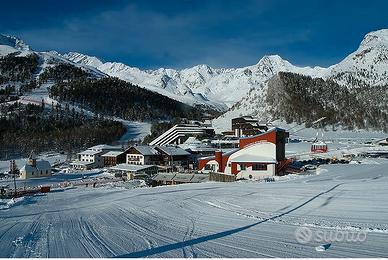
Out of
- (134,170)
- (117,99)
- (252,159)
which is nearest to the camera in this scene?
(252,159)

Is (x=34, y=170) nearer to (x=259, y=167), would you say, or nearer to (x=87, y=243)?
(x=259, y=167)

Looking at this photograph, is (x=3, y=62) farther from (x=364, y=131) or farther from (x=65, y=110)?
(x=364, y=131)

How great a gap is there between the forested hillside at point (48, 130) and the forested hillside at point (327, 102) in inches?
1974

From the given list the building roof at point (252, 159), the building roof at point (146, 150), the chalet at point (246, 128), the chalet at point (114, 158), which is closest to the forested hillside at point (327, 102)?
the chalet at point (246, 128)

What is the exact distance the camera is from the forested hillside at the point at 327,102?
112 m

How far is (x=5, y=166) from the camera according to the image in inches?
2793

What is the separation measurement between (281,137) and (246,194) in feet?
60.6

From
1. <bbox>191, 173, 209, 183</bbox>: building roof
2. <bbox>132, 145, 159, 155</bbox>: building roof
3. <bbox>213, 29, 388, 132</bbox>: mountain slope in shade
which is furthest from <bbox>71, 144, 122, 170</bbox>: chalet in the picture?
<bbox>213, 29, 388, 132</bbox>: mountain slope in shade

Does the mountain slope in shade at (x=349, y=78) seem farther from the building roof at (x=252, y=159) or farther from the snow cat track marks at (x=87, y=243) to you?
the snow cat track marks at (x=87, y=243)

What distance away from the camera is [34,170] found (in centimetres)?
5512

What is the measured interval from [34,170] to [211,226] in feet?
161

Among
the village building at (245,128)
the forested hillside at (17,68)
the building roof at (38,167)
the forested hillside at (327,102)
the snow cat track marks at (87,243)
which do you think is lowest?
the snow cat track marks at (87,243)

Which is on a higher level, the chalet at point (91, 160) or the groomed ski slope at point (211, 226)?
the chalet at point (91, 160)

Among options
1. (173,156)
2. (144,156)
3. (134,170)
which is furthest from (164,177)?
(144,156)
